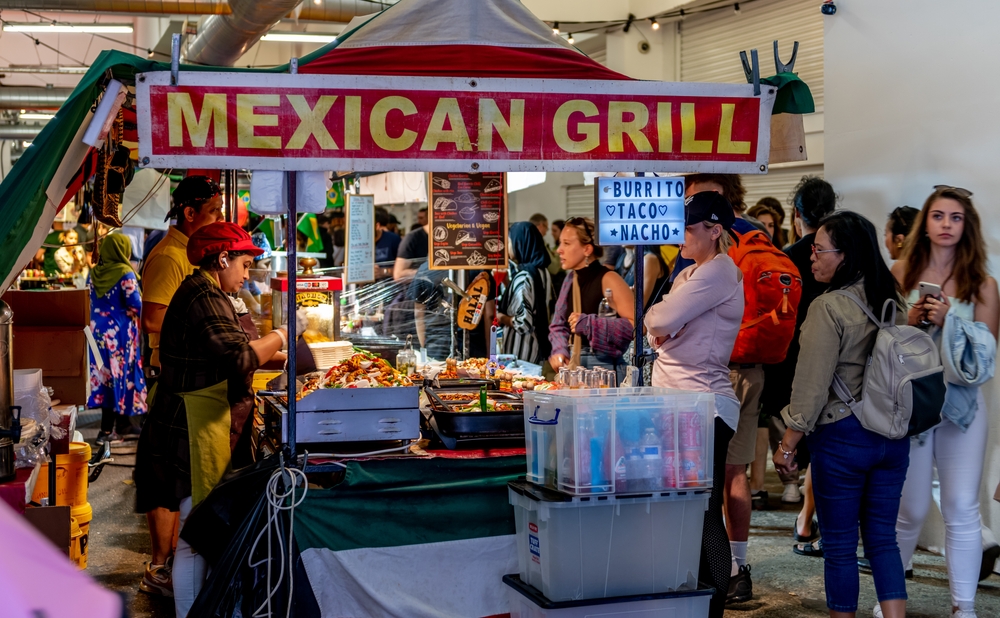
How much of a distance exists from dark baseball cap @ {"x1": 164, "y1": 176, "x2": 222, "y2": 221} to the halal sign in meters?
2.29

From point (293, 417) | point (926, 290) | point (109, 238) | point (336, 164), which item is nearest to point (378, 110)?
point (336, 164)

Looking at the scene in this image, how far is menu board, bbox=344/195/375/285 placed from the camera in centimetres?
793

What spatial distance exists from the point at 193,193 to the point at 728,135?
2.87 meters

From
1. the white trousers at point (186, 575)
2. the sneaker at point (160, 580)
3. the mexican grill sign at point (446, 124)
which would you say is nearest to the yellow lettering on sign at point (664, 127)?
the mexican grill sign at point (446, 124)

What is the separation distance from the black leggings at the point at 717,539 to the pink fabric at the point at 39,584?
287 cm

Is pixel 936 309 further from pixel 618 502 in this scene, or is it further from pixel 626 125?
pixel 618 502

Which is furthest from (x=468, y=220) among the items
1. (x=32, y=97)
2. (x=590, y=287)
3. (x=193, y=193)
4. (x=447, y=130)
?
(x=32, y=97)

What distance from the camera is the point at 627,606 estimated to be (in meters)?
3.49

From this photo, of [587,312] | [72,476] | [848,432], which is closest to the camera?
[848,432]

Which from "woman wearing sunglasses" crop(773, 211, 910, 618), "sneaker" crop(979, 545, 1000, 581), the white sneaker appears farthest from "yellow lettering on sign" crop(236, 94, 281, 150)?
the white sneaker

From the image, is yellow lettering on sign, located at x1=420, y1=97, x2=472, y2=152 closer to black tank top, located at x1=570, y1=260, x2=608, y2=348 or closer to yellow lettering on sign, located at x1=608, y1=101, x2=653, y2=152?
yellow lettering on sign, located at x1=608, y1=101, x2=653, y2=152

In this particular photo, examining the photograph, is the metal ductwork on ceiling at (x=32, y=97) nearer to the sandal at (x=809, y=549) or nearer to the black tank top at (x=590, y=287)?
the black tank top at (x=590, y=287)

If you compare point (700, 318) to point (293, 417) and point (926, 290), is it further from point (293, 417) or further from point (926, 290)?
point (293, 417)

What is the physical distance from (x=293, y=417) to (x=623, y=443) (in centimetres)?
127
